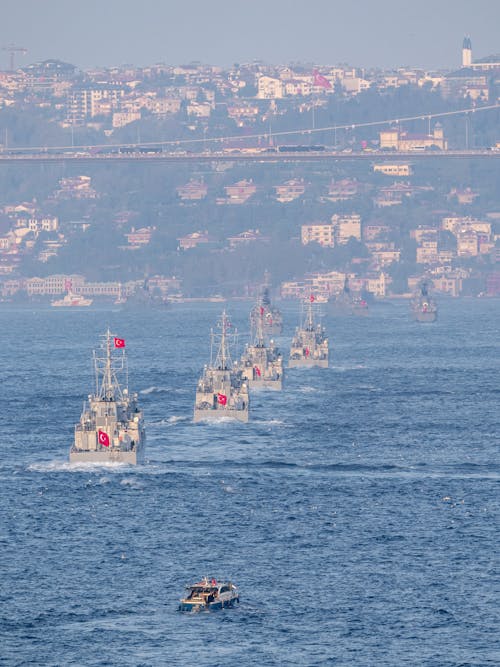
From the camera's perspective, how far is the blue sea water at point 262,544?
8275 cm

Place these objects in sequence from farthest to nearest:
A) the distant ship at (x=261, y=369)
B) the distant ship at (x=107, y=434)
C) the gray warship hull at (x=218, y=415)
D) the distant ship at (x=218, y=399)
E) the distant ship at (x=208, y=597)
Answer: the distant ship at (x=261, y=369), the distant ship at (x=218, y=399), the gray warship hull at (x=218, y=415), the distant ship at (x=107, y=434), the distant ship at (x=208, y=597)

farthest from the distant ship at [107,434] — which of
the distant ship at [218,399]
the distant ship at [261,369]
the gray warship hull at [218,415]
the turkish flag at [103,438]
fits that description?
the distant ship at [261,369]

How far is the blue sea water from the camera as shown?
82750mm

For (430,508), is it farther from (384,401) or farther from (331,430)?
(384,401)

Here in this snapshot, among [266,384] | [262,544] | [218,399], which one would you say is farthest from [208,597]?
[266,384]

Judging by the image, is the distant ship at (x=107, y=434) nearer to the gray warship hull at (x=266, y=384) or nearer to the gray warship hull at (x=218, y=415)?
the gray warship hull at (x=218, y=415)

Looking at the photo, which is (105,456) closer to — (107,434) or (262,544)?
(107,434)

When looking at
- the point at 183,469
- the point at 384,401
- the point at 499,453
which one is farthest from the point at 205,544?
the point at 384,401

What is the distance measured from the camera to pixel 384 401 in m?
180

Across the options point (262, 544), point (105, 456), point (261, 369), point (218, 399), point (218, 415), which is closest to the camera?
point (262, 544)

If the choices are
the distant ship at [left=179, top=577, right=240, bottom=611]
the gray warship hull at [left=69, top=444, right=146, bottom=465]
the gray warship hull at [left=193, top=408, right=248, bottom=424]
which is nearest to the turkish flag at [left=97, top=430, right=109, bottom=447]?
the gray warship hull at [left=69, top=444, right=146, bottom=465]

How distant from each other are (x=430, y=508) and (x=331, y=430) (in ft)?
131

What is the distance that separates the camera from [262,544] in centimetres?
10194

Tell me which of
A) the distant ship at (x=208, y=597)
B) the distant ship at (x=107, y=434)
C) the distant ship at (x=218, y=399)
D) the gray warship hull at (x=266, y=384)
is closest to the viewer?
the distant ship at (x=208, y=597)
